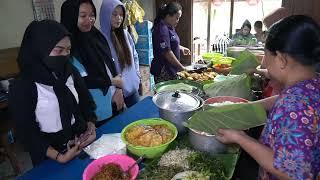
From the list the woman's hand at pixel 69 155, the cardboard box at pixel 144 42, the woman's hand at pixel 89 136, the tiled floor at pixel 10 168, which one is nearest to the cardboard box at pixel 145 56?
the cardboard box at pixel 144 42

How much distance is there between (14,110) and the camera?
56.6 inches

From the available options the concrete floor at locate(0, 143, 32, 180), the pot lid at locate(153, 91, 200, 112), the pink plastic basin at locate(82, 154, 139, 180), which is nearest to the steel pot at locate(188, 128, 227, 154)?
the pot lid at locate(153, 91, 200, 112)

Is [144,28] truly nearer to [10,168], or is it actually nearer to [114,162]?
[10,168]

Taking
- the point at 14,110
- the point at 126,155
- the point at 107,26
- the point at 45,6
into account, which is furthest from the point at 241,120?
the point at 45,6

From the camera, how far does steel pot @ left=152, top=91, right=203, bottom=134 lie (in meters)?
1.48

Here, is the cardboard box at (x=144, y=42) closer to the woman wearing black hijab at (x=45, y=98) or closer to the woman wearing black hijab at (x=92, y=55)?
the woman wearing black hijab at (x=92, y=55)

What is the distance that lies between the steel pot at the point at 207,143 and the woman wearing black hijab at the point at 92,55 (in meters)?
1.11

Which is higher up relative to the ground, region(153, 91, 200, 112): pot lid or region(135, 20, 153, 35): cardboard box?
region(135, 20, 153, 35): cardboard box

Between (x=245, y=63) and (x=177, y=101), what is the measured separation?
0.90 metres

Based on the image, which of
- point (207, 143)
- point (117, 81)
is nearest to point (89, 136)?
point (207, 143)

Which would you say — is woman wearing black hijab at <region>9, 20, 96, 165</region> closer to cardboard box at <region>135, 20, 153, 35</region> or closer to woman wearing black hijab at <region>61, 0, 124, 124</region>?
woman wearing black hijab at <region>61, 0, 124, 124</region>

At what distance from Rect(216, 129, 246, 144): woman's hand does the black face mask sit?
39.9 inches

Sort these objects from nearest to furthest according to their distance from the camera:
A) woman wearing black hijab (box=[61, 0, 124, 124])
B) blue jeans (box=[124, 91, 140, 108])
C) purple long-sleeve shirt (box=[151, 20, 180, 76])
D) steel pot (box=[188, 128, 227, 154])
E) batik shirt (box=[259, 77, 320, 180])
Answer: batik shirt (box=[259, 77, 320, 180])
steel pot (box=[188, 128, 227, 154])
woman wearing black hijab (box=[61, 0, 124, 124])
blue jeans (box=[124, 91, 140, 108])
purple long-sleeve shirt (box=[151, 20, 180, 76])

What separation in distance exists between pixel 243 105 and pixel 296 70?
10.3 inches
